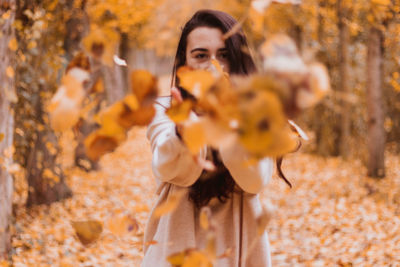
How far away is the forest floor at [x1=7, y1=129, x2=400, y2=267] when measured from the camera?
361 centimetres

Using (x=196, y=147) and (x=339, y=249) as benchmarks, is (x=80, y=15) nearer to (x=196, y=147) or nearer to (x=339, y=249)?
(x=339, y=249)

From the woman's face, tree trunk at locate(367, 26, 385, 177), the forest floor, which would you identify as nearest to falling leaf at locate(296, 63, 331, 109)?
the woman's face

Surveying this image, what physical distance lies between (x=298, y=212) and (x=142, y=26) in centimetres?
1184

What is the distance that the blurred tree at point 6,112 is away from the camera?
8.21 feet

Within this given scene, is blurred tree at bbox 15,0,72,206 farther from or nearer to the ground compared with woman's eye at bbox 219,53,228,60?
farther from the ground

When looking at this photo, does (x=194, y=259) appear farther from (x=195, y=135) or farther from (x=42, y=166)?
(x=42, y=166)

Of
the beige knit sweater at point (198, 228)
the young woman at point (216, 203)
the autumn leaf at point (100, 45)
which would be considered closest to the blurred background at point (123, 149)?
the autumn leaf at point (100, 45)

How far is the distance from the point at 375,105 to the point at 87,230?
5.65 metres

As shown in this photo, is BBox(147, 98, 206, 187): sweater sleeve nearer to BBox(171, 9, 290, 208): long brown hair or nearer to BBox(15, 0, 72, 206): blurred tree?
BBox(171, 9, 290, 208): long brown hair

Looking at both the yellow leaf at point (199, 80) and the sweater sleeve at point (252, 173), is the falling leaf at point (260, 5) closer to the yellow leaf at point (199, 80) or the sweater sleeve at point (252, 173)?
the yellow leaf at point (199, 80)

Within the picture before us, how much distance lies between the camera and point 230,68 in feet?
4.49

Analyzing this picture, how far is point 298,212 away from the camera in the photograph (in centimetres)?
510

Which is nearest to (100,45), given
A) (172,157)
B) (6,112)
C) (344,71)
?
(172,157)

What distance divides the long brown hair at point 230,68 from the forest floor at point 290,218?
120 cm
